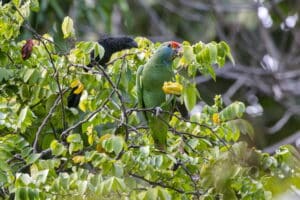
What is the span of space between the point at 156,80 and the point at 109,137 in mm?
572

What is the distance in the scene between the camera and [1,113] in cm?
340

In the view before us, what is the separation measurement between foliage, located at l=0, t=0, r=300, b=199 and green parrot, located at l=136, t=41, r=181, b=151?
0.04 metres

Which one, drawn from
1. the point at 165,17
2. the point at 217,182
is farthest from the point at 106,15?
the point at 217,182

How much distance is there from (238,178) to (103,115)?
66cm

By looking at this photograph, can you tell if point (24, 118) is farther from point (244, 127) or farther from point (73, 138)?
point (244, 127)

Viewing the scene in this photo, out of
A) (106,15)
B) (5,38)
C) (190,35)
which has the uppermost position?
A: (5,38)

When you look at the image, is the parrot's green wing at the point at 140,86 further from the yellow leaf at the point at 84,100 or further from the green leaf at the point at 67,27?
the green leaf at the point at 67,27

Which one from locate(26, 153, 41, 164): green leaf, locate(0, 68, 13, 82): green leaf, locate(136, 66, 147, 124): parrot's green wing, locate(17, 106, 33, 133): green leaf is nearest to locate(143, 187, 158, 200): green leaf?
locate(26, 153, 41, 164): green leaf

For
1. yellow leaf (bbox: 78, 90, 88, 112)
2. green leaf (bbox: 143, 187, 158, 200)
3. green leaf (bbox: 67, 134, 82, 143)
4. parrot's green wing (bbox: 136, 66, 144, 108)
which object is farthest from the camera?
parrot's green wing (bbox: 136, 66, 144, 108)

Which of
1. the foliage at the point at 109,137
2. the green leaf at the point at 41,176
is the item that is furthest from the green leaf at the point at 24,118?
the green leaf at the point at 41,176

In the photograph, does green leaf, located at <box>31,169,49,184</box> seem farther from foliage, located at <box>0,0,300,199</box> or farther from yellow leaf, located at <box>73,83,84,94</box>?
yellow leaf, located at <box>73,83,84,94</box>

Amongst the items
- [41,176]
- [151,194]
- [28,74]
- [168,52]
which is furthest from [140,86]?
[151,194]

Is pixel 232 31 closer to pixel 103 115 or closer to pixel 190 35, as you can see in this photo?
pixel 190 35

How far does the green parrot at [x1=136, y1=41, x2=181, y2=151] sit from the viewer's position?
346cm
